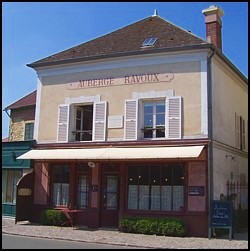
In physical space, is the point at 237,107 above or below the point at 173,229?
above

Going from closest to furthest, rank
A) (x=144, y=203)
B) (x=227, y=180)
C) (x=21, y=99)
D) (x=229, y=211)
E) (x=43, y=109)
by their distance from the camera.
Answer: (x=229, y=211)
(x=144, y=203)
(x=227, y=180)
(x=43, y=109)
(x=21, y=99)

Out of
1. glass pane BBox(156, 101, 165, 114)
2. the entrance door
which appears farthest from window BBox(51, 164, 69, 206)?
glass pane BBox(156, 101, 165, 114)

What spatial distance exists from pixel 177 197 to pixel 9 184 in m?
7.98

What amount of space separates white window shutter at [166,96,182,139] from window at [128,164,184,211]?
1143 mm

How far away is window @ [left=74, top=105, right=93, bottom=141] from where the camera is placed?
1753 centimetres

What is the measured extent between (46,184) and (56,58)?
17.8 ft

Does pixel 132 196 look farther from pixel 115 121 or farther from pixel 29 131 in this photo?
pixel 29 131

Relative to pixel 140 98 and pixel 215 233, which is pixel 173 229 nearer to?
pixel 215 233

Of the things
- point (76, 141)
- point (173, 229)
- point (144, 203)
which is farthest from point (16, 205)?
point (173, 229)

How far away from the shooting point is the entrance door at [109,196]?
635 inches

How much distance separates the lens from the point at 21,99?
24.7 meters

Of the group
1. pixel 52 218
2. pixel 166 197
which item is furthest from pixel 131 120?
pixel 52 218

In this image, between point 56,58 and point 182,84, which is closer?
point 182,84

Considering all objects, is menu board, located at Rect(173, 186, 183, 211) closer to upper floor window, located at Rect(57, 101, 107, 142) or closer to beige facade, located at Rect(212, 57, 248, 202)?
beige facade, located at Rect(212, 57, 248, 202)
